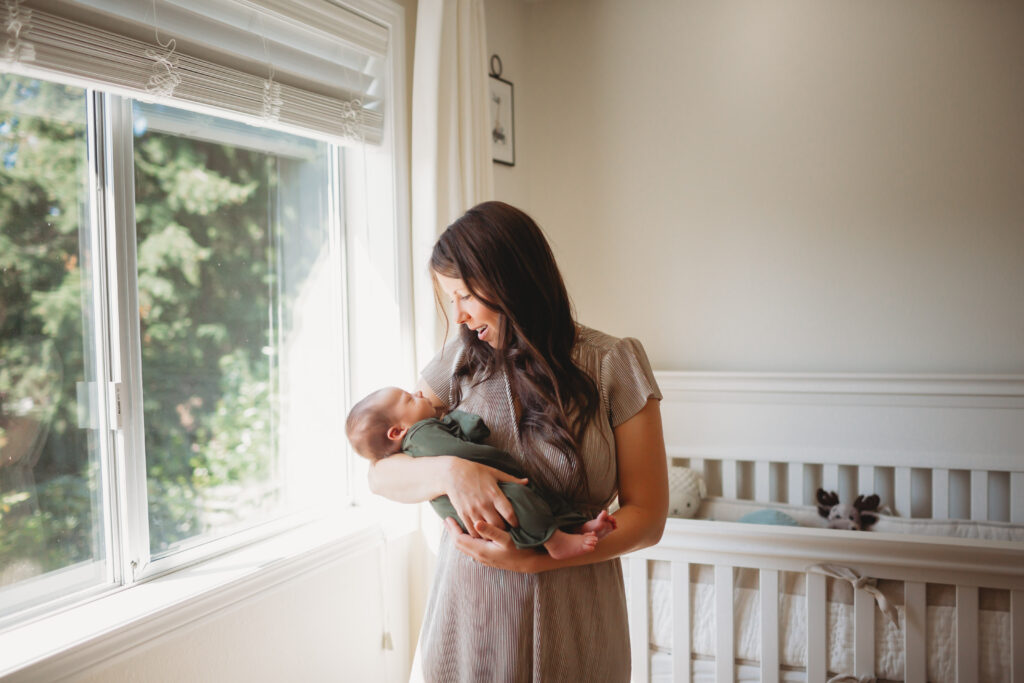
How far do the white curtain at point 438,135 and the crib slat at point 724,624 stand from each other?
3.20ft

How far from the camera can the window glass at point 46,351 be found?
131 centimetres

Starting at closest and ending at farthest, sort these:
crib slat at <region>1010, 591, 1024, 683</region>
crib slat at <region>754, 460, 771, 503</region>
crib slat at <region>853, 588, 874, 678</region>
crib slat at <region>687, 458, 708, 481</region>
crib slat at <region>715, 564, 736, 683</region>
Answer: crib slat at <region>1010, 591, 1024, 683</region>, crib slat at <region>853, 588, 874, 678</region>, crib slat at <region>715, 564, 736, 683</region>, crib slat at <region>754, 460, 771, 503</region>, crib slat at <region>687, 458, 708, 481</region>

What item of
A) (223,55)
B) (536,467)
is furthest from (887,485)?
(223,55)

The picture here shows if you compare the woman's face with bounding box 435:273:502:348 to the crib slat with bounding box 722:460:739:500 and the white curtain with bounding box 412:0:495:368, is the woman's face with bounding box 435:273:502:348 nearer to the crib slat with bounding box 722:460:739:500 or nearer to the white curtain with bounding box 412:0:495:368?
the white curtain with bounding box 412:0:495:368

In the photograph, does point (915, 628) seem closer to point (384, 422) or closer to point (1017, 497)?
point (1017, 497)

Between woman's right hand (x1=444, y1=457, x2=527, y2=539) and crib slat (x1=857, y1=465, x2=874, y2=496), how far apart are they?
190 centimetres

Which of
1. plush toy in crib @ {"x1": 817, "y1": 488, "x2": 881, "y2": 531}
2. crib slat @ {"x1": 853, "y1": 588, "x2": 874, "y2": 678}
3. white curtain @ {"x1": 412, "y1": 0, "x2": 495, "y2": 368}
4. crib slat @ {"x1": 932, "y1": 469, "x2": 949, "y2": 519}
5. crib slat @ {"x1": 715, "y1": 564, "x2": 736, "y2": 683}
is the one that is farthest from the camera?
crib slat @ {"x1": 932, "y1": 469, "x2": 949, "y2": 519}

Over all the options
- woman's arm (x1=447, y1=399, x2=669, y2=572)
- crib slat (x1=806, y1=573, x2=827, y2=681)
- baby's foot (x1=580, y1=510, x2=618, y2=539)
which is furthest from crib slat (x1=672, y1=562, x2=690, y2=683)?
baby's foot (x1=580, y1=510, x2=618, y2=539)

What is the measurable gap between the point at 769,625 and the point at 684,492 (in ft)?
2.49

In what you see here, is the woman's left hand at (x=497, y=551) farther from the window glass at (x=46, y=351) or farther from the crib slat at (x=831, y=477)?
the crib slat at (x=831, y=477)

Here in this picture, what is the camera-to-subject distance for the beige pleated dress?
1135mm

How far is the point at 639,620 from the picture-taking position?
193 centimetres

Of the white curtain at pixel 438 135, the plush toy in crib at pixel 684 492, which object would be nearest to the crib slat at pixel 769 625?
the plush toy in crib at pixel 684 492

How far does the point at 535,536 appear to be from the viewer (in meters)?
1.07
